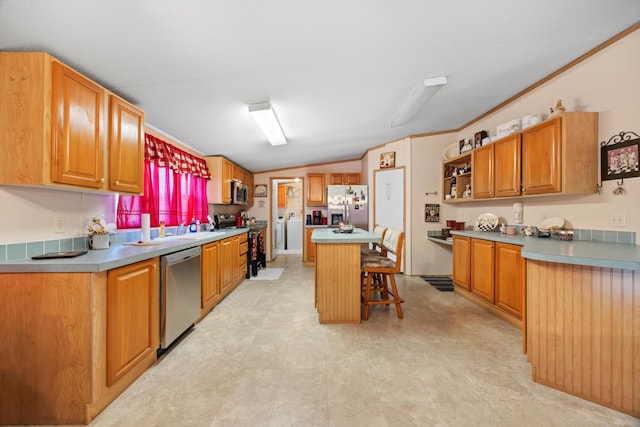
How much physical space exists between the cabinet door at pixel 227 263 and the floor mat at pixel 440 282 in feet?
10.4

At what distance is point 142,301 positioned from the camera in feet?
6.02

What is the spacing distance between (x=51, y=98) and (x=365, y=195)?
16.3 ft

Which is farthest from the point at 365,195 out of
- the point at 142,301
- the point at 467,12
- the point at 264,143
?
the point at 142,301

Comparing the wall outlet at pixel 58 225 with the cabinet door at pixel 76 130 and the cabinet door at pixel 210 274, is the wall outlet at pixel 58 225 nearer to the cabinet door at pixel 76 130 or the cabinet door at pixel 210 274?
the cabinet door at pixel 76 130

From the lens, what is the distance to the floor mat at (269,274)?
15.3 ft

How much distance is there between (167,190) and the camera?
3.20m

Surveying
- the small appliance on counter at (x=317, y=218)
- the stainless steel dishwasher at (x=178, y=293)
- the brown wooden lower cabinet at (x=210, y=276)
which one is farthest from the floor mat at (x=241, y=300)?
the small appliance on counter at (x=317, y=218)

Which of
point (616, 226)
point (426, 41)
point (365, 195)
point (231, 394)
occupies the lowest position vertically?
point (231, 394)

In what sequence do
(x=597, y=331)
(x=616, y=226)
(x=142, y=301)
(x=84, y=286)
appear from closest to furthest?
(x=84, y=286), (x=597, y=331), (x=142, y=301), (x=616, y=226)

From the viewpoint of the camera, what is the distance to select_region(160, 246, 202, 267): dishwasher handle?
81.8 inches

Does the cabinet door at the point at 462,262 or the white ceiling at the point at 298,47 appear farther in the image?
the cabinet door at the point at 462,262

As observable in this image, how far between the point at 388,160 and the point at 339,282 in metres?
3.24

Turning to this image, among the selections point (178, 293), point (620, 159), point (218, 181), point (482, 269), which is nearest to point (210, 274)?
point (178, 293)

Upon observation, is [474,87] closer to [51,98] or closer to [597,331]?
[597,331]
